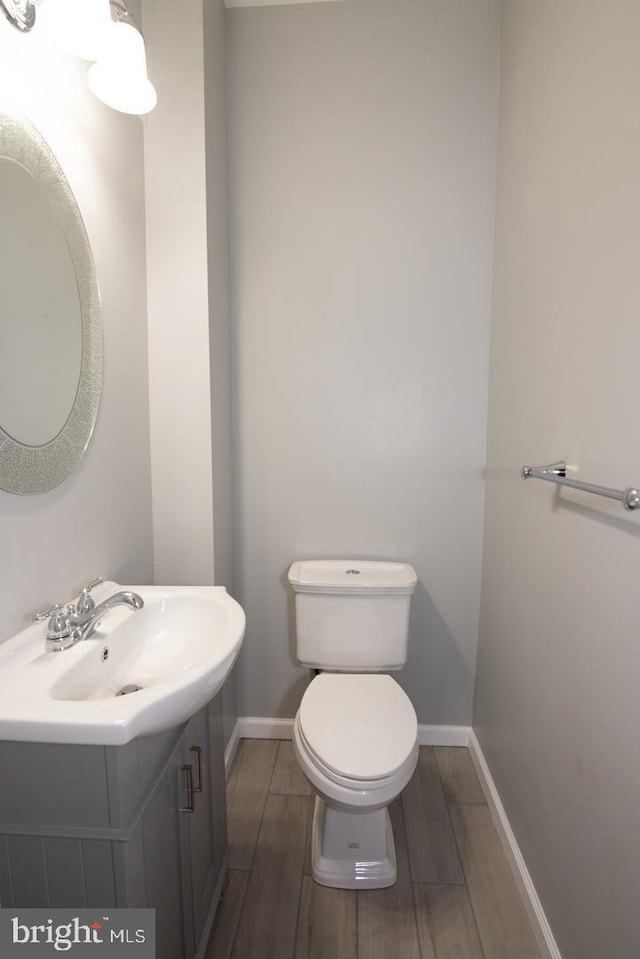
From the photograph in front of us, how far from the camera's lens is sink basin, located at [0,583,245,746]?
67cm

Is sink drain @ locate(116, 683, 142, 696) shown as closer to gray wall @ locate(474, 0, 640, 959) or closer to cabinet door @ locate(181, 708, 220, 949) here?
cabinet door @ locate(181, 708, 220, 949)

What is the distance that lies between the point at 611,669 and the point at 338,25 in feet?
6.98

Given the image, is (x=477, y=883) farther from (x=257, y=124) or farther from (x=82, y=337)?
(x=257, y=124)

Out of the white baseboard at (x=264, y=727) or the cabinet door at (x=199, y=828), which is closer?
the cabinet door at (x=199, y=828)

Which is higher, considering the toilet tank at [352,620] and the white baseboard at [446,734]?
the toilet tank at [352,620]

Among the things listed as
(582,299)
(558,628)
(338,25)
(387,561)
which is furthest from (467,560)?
(338,25)

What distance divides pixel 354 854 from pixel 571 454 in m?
1.25

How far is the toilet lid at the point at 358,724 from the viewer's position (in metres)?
1.15

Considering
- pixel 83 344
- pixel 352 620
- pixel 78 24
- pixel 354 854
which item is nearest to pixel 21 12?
pixel 78 24

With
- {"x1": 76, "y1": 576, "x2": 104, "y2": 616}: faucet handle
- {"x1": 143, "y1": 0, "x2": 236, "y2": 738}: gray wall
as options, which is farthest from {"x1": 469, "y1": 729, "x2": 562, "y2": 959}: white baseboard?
{"x1": 76, "y1": 576, "x2": 104, "y2": 616}: faucet handle

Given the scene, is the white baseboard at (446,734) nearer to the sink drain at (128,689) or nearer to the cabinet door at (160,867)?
the cabinet door at (160,867)

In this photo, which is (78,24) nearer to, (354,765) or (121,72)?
(121,72)

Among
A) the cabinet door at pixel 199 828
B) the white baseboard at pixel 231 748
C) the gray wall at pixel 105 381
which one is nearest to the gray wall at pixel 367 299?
the white baseboard at pixel 231 748

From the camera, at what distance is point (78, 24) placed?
0.94 m
